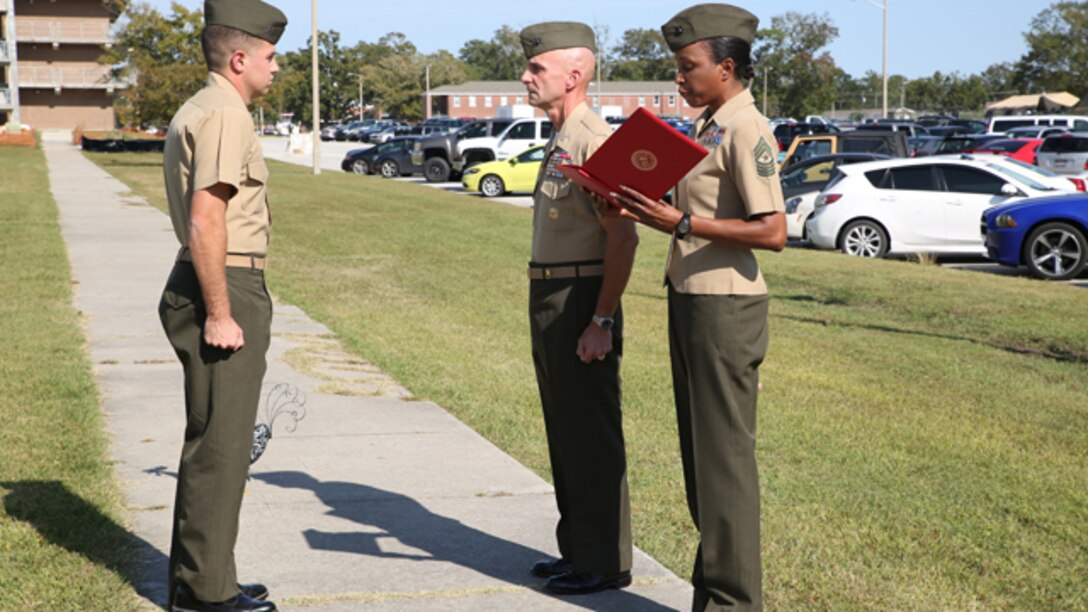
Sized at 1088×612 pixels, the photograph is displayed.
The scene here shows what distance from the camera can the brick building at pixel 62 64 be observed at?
92.4 meters

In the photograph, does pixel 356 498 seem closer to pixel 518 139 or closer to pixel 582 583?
pixel 582 583

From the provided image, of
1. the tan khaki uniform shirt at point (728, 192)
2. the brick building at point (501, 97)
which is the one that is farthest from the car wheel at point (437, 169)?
the brick building at point (501, 97)

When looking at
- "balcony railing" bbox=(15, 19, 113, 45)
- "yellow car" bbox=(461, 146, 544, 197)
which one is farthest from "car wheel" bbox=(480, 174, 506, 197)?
"balcony railing" bbox=(15, 19, 113, 45)

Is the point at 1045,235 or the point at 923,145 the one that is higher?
the point at 923,145

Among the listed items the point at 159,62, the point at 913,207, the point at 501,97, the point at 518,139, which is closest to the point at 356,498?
the point at 913,207

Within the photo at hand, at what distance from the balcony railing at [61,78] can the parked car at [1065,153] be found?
72.5m

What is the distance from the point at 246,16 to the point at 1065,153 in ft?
98.2

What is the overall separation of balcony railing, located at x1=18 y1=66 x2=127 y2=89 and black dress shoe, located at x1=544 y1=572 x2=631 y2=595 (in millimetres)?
92000

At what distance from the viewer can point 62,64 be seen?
310ft

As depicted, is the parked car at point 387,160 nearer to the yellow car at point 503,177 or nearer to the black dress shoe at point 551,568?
the yellow car at point 503,177

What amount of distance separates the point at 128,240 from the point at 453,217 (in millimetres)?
7239

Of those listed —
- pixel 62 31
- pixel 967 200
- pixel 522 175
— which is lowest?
pixel 967 200

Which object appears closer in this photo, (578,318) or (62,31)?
(578,318)

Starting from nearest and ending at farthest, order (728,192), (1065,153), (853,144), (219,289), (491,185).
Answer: (728,192)
(219,289)
(853,144)
(1065,153)
(491,185)
